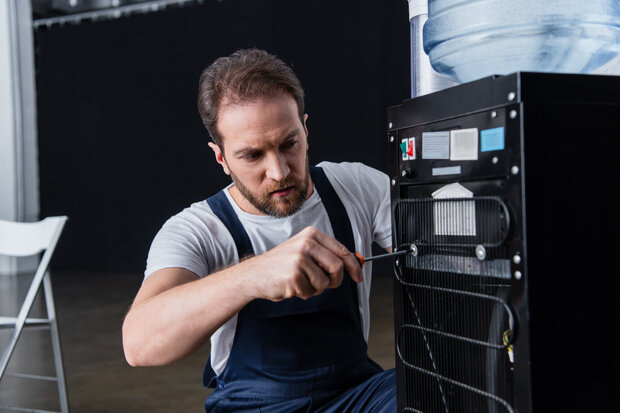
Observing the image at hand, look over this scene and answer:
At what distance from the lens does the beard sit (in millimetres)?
1345

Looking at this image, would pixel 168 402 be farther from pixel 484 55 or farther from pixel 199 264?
pixel 484 55

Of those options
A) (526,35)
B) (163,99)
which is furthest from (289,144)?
(163,99)

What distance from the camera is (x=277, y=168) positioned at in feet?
4.26

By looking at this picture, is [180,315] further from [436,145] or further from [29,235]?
[29,235]

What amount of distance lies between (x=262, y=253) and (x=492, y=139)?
621 mm

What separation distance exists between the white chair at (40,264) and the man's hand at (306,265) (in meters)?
1.55

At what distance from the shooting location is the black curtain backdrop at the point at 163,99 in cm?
700

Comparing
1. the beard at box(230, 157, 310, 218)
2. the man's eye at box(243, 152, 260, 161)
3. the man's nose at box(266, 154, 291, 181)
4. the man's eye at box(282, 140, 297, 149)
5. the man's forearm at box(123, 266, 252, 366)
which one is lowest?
the man's forearm at box(123, 266, 252, 366)

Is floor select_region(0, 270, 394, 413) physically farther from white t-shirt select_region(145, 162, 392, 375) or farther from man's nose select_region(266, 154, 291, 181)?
man's nose select_region(266, 154, 291, 181)

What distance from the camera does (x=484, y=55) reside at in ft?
3.51

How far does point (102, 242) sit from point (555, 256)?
8.20 meters

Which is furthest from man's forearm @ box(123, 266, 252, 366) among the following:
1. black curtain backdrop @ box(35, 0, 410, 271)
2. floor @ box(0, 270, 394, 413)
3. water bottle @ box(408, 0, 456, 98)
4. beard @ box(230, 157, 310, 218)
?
black curtain backdrop @ box(35, 0, 410, 271)

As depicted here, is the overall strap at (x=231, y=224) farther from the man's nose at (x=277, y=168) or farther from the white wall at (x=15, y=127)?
the white wall at (x=15, y=127)

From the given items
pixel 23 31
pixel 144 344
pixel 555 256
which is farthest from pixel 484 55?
pixel 23 31
